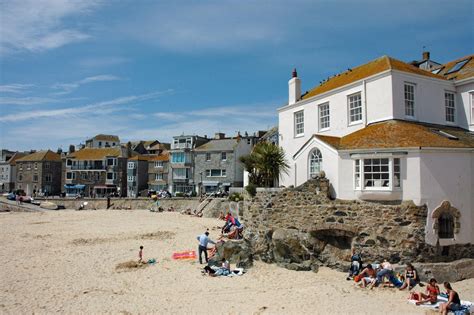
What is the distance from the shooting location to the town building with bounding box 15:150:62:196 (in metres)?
68.9

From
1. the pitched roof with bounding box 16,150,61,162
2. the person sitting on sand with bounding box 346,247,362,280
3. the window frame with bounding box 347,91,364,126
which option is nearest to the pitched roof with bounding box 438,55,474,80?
the window frame with bounding box 347,91,364,126

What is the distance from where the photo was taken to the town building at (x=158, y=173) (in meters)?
60.0

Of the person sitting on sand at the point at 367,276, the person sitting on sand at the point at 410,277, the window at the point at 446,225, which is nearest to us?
the person sitting on sand at the point at 410,277

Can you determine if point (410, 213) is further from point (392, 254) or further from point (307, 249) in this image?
point (307, 249)

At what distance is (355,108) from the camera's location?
58.6ft

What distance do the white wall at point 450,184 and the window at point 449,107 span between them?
13.3ft

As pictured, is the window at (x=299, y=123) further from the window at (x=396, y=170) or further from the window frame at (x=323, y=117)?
the window at (x=396, y=170)

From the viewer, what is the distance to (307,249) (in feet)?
51.7

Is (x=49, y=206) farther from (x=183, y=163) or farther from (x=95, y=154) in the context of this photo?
(x=183, y=163)

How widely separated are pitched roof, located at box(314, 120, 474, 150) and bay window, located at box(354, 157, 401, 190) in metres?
0.63

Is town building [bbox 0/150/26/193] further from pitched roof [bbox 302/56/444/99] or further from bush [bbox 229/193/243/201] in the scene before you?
pitched roof [bbox 302/56/444/99]

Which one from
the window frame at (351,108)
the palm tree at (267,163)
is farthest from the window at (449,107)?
the palm tree at (267,163)

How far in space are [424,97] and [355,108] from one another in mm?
3257

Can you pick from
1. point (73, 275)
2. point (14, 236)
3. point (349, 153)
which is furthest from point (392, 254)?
point (14, 236)
